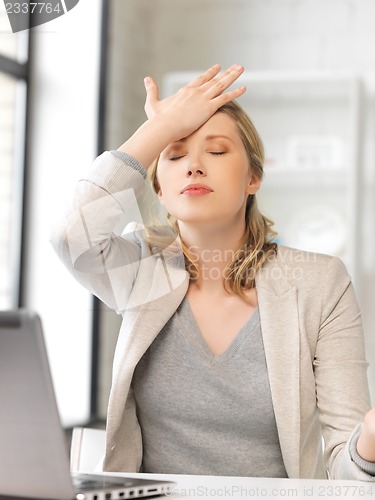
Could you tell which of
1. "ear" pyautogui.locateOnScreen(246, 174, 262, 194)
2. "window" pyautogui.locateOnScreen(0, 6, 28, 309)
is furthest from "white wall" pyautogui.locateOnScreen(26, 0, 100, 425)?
"ear" pyautogui.locateOnScreen(246, 174, 262, 194)

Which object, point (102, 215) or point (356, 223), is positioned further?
point (356, 223)

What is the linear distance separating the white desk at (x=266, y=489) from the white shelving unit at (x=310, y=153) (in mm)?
1977

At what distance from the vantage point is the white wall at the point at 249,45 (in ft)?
9.98

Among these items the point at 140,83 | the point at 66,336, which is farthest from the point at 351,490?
the point at 140,83

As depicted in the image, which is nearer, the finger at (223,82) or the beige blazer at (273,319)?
the beige blazer at (273,319)

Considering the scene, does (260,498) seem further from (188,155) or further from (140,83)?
(140,83)

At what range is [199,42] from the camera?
3.31m

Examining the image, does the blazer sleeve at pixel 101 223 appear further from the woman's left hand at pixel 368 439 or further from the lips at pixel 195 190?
the woman's left hand at pixel 368 439

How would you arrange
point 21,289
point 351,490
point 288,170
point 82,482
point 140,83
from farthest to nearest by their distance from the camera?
1. point 140,83
2. point 288,170
3. point 21,289
4. point 351,490
5. point 82,482

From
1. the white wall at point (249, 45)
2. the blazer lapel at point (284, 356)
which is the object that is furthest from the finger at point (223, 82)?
the white wall at point (249, 45)

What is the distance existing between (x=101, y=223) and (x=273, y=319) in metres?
0.30

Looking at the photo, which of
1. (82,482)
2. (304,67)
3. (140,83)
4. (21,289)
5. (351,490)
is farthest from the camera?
(140,83)

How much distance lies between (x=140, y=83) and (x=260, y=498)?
2763 mm

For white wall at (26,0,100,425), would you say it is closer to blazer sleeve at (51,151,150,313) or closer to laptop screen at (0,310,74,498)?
blazer sleeve at (51,151,150,313)
